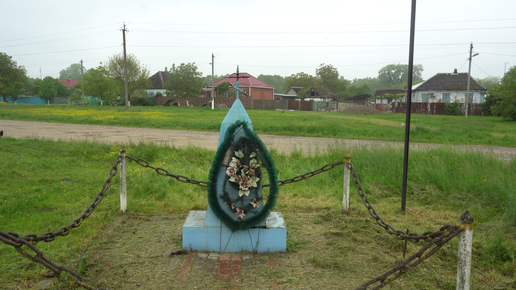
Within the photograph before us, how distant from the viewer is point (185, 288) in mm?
3445

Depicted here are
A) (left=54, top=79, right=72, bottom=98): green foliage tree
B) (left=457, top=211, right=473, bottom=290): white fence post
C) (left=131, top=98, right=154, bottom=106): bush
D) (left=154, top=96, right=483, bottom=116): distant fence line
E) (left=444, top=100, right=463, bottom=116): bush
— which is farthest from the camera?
(left=54, top=79, right=72, bottom=98): green foliage tree

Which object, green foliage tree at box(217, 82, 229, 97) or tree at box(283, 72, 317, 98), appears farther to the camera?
tree at box(283, 72, 317, 98)

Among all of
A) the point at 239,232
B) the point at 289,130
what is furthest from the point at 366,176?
the point at 289,130

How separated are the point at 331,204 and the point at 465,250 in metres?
3.47

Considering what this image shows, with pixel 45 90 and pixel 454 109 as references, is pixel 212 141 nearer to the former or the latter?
pixel 454 109

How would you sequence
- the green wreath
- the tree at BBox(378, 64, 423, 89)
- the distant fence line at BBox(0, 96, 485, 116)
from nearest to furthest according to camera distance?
the green wreath
the distant fence line at BBox(0, 96, 485, 116)
the tree at BBox(378, 64, 423, 89)

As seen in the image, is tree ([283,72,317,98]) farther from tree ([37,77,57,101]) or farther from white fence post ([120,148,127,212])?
white fence post ([120,148,127,212])

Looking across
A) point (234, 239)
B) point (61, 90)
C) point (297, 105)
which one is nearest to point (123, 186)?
point (234, 239)

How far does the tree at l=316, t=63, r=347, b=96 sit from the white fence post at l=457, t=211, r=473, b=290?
8684 centimetres

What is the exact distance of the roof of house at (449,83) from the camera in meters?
48.3

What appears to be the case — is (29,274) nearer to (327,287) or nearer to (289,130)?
(327,287)

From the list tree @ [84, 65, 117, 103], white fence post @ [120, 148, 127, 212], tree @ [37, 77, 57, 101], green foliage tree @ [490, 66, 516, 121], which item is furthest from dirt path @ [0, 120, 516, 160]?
tree @ [37, 77, 57, 101]

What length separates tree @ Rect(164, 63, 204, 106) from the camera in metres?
51.9

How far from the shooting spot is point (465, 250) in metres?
2.80
